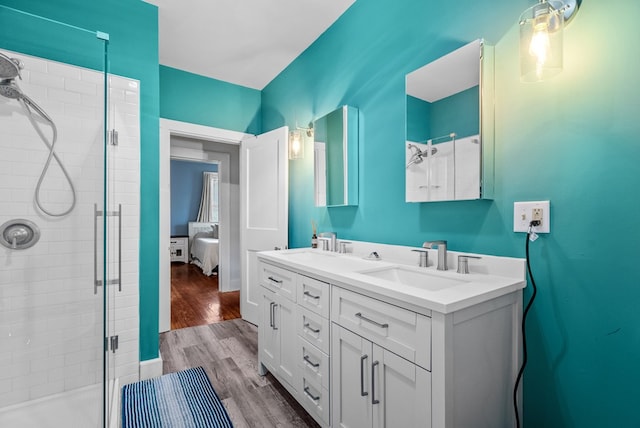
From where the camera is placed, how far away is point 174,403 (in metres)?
1.82

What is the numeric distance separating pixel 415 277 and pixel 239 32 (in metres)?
2.44

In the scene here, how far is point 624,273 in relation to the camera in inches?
39.9

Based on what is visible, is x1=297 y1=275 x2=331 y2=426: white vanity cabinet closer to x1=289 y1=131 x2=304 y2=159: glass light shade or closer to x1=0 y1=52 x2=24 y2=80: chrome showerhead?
x1=289 y1=131 x2=304 y2=159: glass light shade

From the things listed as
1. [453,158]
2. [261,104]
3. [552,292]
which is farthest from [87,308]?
[261,104]

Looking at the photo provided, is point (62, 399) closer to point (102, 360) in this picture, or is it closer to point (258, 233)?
point (102, 360)

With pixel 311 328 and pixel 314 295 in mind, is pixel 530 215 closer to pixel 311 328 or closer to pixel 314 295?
pixel 314 295

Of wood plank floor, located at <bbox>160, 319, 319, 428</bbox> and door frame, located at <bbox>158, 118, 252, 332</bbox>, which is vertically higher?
door frame, located at <bbox>158, 118, 252, 332</bbox>

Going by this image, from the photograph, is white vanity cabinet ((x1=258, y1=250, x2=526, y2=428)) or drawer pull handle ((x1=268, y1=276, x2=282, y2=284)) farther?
drawer pull handle ((x1=268, y1=276, x2=282, y2=284))

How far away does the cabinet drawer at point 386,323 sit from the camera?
1.02 m

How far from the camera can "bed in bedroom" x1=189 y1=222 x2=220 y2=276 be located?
5.55m

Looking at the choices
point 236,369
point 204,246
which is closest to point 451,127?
point 236,369

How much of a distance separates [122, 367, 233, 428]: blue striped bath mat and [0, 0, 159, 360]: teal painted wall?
268 mm

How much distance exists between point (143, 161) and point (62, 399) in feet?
5.07

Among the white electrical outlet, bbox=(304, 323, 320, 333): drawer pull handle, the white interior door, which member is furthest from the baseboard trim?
the white electrical outlet
